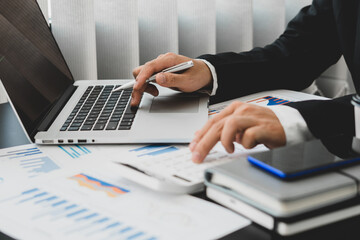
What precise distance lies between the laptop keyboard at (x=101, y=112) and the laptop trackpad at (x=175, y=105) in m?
0.05

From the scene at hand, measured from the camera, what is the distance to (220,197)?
52 cm

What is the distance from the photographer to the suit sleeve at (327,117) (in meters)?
0.69

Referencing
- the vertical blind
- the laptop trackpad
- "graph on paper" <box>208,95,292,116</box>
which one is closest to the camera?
the laptop trackpad

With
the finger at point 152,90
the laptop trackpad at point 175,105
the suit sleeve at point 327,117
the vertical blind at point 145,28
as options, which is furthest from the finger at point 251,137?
the vertical blind at point 145,28

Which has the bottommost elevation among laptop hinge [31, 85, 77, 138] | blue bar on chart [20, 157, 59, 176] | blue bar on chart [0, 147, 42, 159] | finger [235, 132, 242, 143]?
blue bar on chart [0, 147, 42, 159]

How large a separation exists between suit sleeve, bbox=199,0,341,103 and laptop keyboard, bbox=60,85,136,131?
10.0 inches

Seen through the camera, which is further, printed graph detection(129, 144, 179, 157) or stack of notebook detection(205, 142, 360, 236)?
printed graph detection(129, 144, 179, 157)

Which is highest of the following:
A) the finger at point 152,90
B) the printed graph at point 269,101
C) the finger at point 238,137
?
the finger at point 152,90

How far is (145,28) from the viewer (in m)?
1.35

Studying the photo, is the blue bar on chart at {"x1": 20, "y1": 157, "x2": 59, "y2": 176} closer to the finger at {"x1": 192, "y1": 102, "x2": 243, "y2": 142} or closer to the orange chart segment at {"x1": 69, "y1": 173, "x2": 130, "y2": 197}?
the orange chart segment at {"x1": 69, "y1": 173, "x2": 130, "y2": 197}

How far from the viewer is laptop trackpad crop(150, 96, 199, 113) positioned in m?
0.85

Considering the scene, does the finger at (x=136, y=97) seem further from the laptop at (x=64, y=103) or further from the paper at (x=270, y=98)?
the paper at (x=270, y=98)

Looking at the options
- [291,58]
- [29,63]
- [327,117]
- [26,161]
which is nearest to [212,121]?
[327,117]

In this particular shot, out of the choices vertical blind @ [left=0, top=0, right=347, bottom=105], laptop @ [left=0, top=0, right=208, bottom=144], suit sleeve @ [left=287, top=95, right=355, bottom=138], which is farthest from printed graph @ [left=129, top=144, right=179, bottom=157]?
vertical blind @ [left=0, top=0, right=347, bottom=105]
